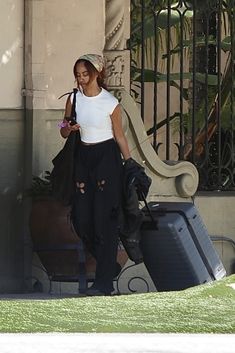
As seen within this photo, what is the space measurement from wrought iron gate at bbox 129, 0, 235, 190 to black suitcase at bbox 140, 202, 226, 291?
2117mm

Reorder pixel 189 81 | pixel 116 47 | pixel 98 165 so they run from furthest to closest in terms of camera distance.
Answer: pixel 189 81, pixel 116 47, pixel 98 165

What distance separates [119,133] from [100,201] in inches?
21.7

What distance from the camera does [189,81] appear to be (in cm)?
1436

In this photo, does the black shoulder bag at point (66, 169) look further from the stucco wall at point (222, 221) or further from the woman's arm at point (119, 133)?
the stucco wall at point (222, 221)

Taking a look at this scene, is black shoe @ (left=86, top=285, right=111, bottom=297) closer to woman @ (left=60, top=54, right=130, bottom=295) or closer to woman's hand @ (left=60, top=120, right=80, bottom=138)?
woman @ (left=60, top=54, right=130, bottom=295)

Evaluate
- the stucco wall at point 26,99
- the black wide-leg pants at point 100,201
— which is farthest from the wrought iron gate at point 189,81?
the black wide-leg pants at point 100,201

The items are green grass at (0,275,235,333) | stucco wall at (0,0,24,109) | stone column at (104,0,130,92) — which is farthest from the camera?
stone column at (104,0,130,92)

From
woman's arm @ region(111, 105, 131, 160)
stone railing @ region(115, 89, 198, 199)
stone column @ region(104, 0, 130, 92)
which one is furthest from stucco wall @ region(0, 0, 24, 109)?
woman's arm @ region(111, 105, 131, 160)

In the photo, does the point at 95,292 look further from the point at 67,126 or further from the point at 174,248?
the point at 67,126

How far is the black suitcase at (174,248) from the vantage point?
11.4 metres

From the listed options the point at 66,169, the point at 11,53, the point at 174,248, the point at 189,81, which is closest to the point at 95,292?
the point at 174,248

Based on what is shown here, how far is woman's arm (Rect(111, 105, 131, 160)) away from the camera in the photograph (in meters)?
11.4

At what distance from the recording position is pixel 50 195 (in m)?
12.4

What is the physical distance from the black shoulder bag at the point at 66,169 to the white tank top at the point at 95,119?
0.08 m
